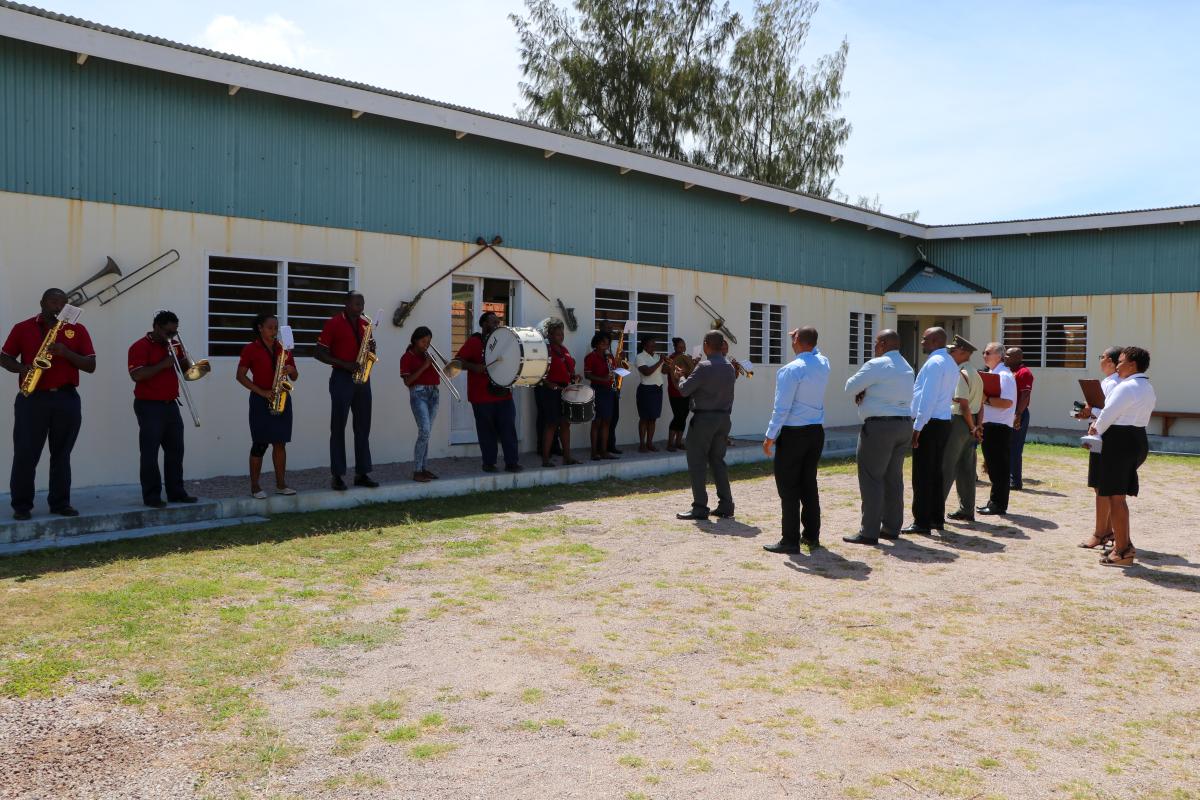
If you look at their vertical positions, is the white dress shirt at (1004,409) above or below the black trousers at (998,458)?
above

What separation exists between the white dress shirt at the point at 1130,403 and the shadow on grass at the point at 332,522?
205 inches

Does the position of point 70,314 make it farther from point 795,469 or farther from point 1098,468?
point 1098,468

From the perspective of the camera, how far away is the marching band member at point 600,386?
506 inches

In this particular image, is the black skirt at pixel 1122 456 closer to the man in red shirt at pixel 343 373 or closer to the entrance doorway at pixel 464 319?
the man in red shirt at pixel 343 373

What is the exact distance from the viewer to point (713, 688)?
4.83 metres

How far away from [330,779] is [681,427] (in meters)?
10.9

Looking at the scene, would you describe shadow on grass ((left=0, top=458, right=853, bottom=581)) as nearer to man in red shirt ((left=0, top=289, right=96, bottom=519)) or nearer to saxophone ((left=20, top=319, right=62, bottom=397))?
man in red shirt ((left=0, top=289, right=96, bottom=519))

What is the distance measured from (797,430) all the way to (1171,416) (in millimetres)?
14332

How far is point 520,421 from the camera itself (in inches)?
528

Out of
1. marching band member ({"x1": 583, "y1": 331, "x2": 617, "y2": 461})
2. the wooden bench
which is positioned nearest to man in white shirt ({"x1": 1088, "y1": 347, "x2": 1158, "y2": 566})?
marching band member ({"x1": 583, "y1": 331, "x2": 617, "y2": 461})

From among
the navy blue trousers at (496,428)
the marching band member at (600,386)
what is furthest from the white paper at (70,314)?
the marching band member at (600,386)

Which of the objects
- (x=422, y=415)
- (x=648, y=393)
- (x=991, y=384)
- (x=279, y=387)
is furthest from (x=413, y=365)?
(x=991, y=384)

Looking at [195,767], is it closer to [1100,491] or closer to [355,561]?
[355,561]

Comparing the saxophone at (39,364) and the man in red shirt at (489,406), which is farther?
the man in red shirt at (489,406)
